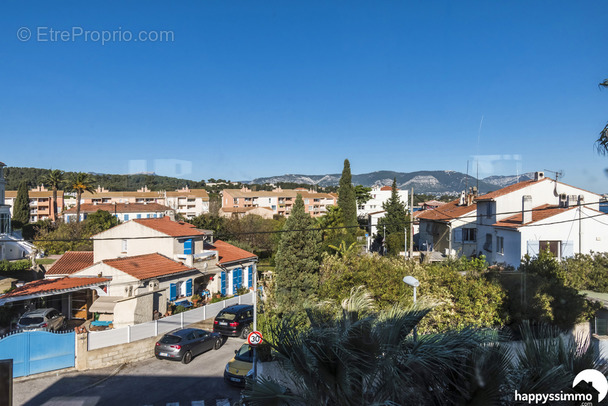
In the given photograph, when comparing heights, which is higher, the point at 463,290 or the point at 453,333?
the point at 453,333

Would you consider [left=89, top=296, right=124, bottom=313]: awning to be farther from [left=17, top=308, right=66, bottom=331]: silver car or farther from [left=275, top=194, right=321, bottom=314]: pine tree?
[left=275, top=194, right=321, bottom=314]: pine tree

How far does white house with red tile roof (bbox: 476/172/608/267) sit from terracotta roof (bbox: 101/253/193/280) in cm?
1708

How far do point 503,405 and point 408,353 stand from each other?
1.26 m

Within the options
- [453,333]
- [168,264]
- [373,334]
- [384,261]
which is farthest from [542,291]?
[168,264]

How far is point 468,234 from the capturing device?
106ft

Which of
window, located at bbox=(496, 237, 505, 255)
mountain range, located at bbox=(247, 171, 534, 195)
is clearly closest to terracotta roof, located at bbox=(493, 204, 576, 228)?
window, located at bbox=(496, 237, 505, 255)

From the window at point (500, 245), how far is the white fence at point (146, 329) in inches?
671

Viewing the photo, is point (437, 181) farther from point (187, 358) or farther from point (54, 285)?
point (54, 285)

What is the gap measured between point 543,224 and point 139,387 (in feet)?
66.1

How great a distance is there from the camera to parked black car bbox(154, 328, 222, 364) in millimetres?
16516

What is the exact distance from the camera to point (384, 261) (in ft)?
49.4

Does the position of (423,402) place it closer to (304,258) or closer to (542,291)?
(542,291)

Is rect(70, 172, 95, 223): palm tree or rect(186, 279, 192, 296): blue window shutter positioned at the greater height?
rect(70, 172, 95, 223): palm tree

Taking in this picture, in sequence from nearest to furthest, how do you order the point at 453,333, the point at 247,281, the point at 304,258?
the point at 453,333 < the point at 304,258 < the point at 247,281
